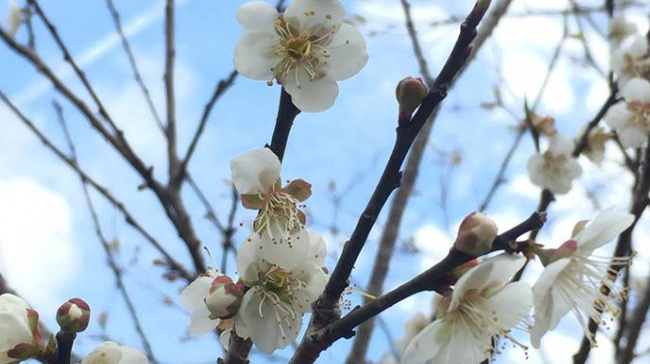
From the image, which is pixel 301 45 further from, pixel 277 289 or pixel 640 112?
pixel 640 112

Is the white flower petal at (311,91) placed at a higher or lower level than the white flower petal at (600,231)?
higher

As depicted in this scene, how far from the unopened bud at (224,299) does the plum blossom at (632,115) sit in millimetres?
1710

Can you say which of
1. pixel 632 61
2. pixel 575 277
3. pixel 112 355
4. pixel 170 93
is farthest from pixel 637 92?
pixel 112 355

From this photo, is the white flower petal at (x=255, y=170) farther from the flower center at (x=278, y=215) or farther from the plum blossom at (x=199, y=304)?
the plum blossom at (x=199, y=304)

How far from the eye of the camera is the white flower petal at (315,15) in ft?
3.25

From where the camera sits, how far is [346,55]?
103cm

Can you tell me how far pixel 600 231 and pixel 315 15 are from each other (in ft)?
1.51

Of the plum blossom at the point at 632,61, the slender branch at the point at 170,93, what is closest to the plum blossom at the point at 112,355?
the slender branch at the point at 170,93

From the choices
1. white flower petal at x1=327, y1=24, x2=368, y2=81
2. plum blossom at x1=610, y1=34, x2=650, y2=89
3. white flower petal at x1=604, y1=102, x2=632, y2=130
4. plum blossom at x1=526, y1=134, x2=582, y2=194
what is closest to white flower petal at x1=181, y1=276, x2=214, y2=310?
white flower petal at x1=327, y1=24, x2=368, y2=81

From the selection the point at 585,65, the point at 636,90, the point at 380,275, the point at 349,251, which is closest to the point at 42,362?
the point at 349,251

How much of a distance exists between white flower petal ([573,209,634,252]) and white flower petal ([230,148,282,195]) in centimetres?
37

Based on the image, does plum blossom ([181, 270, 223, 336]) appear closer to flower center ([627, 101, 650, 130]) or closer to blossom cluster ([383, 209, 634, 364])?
blossom cluster ([383, 209, 634, 364])

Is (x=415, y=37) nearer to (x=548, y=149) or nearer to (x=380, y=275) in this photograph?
(x=548, y=149)

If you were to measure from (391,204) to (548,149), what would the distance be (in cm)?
57
